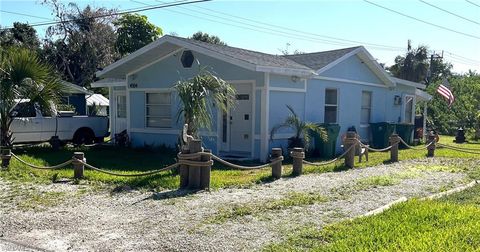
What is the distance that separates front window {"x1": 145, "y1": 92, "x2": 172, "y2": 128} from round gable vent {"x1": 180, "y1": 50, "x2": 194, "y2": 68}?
4.73 ft

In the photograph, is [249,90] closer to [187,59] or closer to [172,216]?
[187,59]

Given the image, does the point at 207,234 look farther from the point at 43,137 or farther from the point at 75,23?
the point at 75,23

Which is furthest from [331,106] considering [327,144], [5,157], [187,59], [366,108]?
[5,157]

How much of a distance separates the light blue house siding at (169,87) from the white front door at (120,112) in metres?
2.36

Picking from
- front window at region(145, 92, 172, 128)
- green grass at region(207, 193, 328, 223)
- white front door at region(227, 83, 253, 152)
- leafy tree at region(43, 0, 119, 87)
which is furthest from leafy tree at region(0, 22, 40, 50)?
green grass at region(207, 193, 328, 223)

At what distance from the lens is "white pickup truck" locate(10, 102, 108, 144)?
1518cm

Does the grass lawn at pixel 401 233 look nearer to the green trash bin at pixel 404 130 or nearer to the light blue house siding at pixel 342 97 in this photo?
the light blue house siding at pixel 342 97

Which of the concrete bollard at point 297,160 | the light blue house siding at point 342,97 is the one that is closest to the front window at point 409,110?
the light blue house siding at point 342,97

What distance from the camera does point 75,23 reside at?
117 feet

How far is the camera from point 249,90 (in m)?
13.5

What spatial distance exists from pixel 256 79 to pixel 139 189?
570 centimetres

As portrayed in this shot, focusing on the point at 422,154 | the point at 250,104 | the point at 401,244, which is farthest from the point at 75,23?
the point at 401,244

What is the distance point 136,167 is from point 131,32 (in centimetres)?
2720

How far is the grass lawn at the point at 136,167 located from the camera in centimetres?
905
